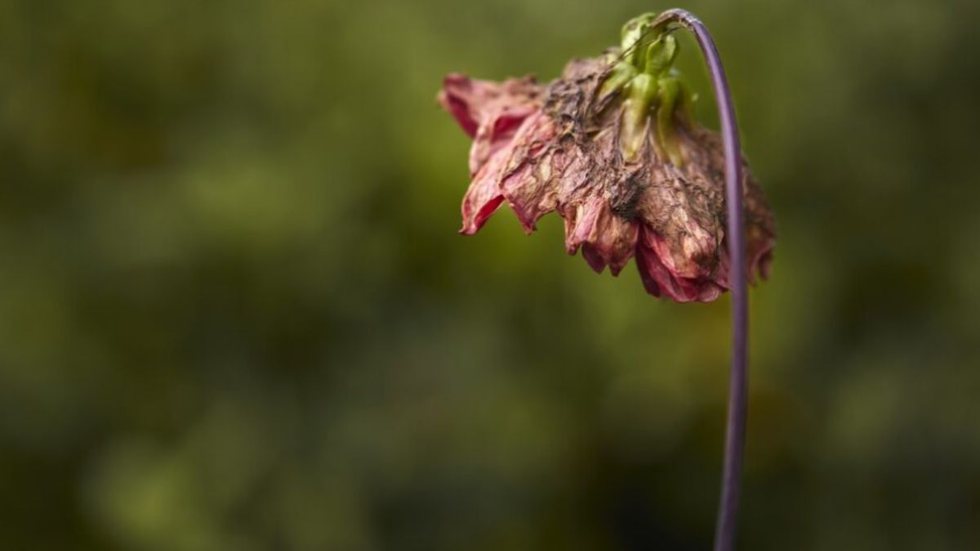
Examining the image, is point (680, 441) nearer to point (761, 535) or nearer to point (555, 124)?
point (761, 535)

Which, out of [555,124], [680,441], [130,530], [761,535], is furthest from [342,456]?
[555,124]

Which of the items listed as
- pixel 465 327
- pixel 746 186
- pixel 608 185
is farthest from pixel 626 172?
pixel 465 327

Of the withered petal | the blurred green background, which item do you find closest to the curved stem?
the withered petal

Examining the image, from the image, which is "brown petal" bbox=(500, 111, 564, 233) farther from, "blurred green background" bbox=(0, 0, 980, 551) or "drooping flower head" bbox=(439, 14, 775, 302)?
"blurred green background" bbox=(0, 0, 980, 551)

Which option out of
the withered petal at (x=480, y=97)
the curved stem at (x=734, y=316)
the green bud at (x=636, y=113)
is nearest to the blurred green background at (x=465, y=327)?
the withered petal at (x=480, y=97)

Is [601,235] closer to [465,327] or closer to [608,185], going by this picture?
[608,185]

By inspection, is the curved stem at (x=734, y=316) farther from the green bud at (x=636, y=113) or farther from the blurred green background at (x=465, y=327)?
the blurred green background at (x=465, y=327)
